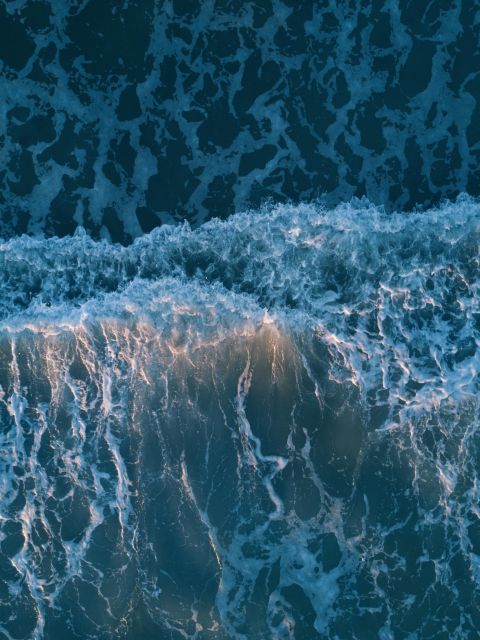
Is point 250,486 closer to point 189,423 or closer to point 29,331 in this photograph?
point 189,423

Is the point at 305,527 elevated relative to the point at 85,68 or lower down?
lower down

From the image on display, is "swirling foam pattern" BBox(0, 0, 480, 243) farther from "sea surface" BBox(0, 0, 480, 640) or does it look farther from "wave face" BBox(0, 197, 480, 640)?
"wave face" BBox(0, 197, 480, 640)

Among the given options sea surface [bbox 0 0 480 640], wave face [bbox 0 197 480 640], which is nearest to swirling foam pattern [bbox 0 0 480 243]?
sea surface [bbox 0 0 480 640]

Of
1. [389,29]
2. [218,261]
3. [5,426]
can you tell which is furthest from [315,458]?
[389,29]

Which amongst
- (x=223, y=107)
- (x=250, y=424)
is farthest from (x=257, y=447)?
(x=223, y=107)

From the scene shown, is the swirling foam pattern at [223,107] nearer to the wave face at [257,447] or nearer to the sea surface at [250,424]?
the sea surface at [250,424]

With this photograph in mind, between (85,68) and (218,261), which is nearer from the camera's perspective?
(218,261)

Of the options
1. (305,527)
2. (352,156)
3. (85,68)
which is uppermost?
(85,68)
